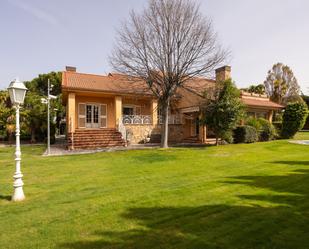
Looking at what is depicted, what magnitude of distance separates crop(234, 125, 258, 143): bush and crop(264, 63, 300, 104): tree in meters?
30.5

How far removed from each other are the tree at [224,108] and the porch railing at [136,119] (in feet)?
20.5

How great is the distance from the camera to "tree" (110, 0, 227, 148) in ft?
53.5

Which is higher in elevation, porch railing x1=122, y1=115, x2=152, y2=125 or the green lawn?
porch railing x1=122, y1=115, x2=152, y2=125

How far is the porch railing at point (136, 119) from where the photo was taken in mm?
21156

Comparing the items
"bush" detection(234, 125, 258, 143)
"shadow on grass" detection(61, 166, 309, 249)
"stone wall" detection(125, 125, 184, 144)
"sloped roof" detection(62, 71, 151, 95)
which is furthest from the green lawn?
"stone wall" detection(125, 125, 184, 144)

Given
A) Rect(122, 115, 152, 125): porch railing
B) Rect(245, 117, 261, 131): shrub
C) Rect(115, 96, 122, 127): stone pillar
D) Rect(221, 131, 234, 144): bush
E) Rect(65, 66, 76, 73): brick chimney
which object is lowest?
Rect(221, 131, 234, 144): bush

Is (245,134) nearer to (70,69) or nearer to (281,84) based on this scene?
(70,69)

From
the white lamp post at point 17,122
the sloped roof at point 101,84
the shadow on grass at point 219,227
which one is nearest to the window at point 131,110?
the sloped roof at point 101,84

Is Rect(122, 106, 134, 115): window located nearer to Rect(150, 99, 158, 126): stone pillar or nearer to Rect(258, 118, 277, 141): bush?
Rect(150, 99, 158, 126): stone pillar

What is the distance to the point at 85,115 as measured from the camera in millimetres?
21672

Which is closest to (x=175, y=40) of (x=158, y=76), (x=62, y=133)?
(x=158, y=76)

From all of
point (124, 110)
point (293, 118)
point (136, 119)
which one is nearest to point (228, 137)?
point (136, 119)

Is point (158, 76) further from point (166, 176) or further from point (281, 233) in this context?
point (281, 233)

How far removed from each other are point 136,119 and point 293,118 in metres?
14.6
